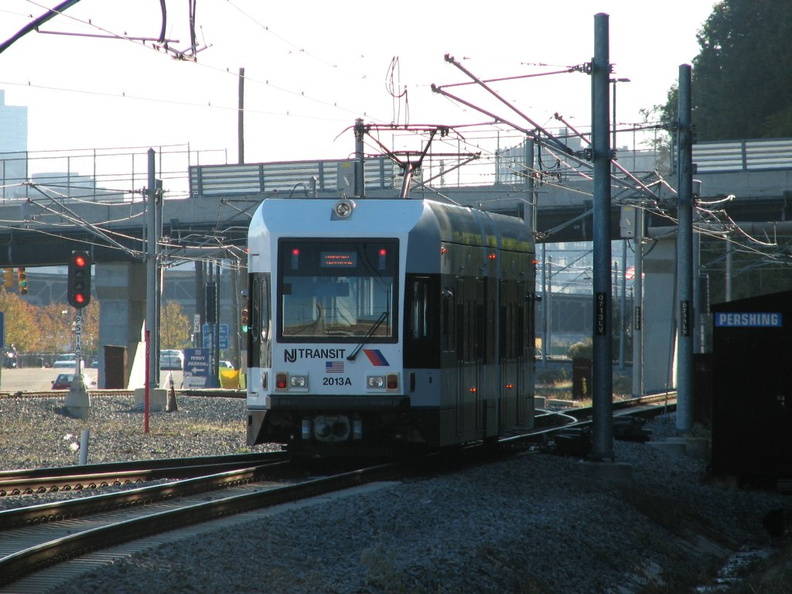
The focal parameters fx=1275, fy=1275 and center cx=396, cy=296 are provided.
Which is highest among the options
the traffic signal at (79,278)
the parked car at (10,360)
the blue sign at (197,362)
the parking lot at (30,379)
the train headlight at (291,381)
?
the traffic signal at (79,278)

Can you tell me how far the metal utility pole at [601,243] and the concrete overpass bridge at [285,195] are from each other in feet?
78.7

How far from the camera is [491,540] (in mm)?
11328

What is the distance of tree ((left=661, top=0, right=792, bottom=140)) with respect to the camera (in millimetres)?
72812

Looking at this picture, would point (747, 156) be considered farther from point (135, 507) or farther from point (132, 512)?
point (132, 512)

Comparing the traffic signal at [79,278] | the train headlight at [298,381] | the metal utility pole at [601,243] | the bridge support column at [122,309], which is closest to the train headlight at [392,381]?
the train headlight at [298,381]

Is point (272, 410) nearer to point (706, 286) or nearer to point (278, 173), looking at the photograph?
point (706, 286)

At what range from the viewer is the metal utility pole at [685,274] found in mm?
25516

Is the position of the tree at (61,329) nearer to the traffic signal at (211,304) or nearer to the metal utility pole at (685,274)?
the traffic signal at (211,304)

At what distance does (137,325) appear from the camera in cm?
5509

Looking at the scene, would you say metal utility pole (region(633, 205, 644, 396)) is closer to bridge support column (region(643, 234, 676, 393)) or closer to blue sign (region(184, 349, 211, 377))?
bridge support column (region(643, 234, 676, 393))

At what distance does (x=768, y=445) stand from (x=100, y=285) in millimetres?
40646

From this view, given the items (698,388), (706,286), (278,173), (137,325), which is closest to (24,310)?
(137,325)

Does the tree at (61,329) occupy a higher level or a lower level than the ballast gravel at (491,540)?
higher

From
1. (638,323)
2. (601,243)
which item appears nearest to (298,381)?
(601,243)
